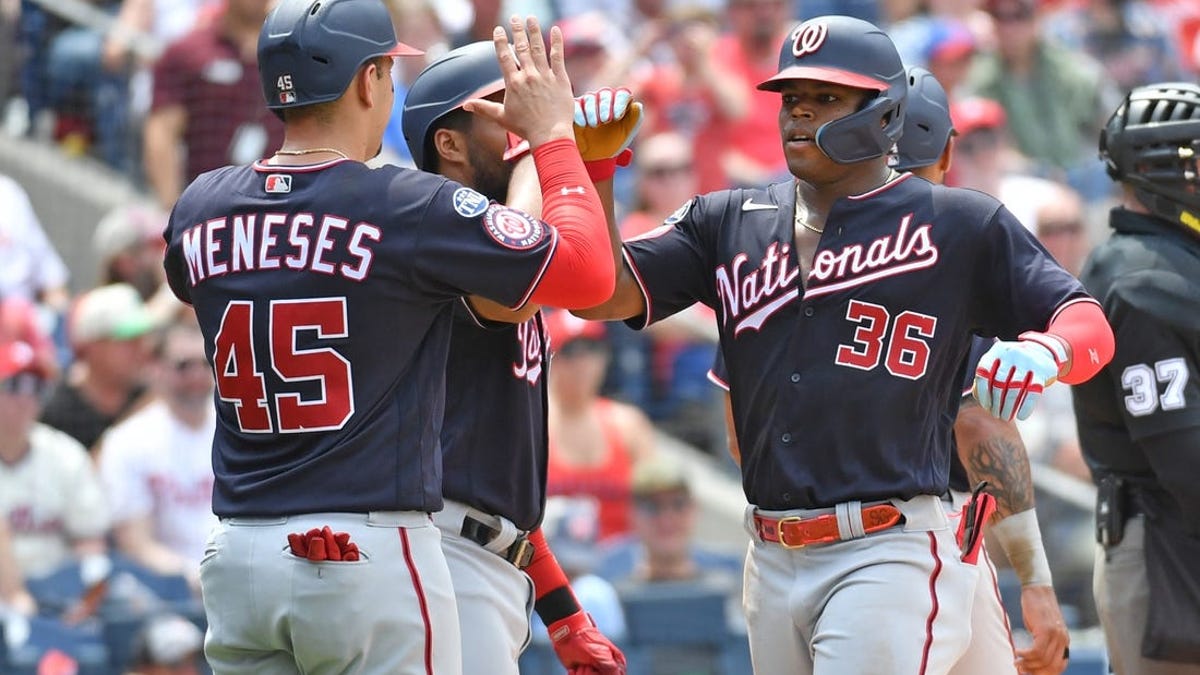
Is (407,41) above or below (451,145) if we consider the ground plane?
below

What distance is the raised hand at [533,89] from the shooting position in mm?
4059

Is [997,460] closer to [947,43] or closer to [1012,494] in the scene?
[1012,494]

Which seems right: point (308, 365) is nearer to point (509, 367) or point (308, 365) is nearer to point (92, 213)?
point (509, 367)

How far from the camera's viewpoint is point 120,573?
7.52 meters

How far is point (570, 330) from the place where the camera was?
8.45m

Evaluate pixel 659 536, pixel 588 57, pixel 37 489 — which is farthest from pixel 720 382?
pixel 588 57

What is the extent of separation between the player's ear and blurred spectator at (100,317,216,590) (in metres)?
3.61

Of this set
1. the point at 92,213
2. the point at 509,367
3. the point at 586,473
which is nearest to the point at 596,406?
the point at 586,473

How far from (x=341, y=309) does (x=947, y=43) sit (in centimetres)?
713

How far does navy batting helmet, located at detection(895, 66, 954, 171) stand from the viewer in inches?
199

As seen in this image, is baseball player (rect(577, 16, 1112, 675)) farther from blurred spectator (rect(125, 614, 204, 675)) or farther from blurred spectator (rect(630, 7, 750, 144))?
blurred spectator (rect(630, 7, 750, 144))

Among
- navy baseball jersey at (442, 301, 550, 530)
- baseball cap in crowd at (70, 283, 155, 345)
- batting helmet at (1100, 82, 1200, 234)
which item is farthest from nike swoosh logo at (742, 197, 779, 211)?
baseball cap in crowd at (70, 283, 155, 345)

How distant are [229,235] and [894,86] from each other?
5.26 ft

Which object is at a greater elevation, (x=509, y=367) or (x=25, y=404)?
(x=509, y=367)
